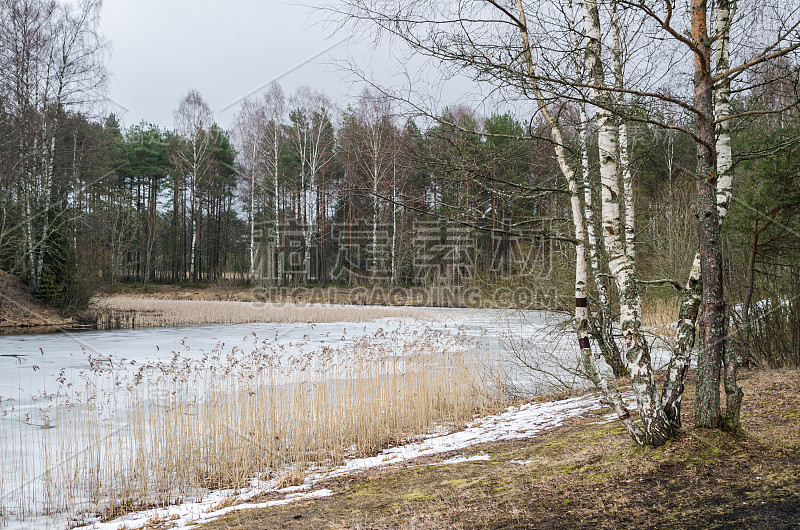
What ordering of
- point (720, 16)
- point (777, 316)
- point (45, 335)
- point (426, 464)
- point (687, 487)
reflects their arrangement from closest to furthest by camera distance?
point (687, 487) < point (720, 16) < point (426, 464) < point (777, 316) < point (45, 335)

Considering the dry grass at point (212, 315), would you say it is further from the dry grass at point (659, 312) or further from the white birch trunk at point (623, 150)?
the white birch trunk at point (623, 150)

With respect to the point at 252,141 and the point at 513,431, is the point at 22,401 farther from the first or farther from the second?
the point at 252,141

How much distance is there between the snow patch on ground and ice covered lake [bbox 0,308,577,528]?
57 centimetres

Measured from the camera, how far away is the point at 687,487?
238 centimetres

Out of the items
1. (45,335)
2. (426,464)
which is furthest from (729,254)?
(45,335)

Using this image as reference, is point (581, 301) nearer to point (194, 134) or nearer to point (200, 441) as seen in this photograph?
point (200, 441)

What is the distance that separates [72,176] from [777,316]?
19520mm

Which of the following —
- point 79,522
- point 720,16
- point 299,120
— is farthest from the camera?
point 299,120

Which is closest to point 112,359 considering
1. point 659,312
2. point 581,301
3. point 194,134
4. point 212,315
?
point 212,315

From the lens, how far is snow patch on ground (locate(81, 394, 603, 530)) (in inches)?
131

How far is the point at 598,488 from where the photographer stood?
2562 millimetres

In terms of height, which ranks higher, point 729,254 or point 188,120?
point 188,120

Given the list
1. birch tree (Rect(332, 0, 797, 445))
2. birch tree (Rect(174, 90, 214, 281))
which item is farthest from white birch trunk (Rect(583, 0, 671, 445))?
birch tree (Rect(174, 90, 214, 281))

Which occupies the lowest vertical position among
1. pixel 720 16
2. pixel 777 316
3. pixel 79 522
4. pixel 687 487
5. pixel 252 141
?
pixel 79 522
